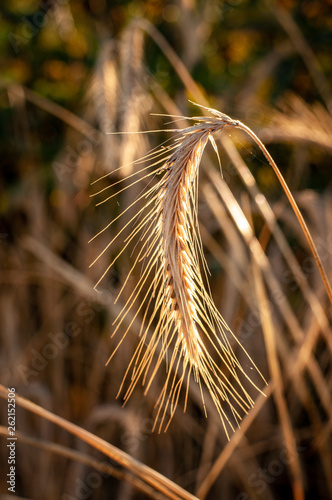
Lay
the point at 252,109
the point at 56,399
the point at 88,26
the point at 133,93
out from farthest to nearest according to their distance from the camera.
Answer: the point at 88,26 → the point at 56,399 → the point at 252,109 → the point at 133,93

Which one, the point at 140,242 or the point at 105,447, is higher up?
the point at 140,242

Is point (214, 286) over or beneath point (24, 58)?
beneath

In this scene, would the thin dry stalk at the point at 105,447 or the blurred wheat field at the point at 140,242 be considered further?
the blurred wheat field at the point at 140,242

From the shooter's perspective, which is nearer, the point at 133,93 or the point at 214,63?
the point at 133,93

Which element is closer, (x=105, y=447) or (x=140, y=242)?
(x=105, y=447)

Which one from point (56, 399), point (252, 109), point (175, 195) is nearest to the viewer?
point (175, 195)

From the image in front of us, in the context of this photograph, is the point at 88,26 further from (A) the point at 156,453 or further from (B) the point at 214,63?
(A) the point at 156,453

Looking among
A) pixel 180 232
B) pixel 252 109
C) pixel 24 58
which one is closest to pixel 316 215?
pixel 252 109

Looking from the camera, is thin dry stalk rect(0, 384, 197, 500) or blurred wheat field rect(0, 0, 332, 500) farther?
blurred wheat field rect(0, 0, 332, 500)
